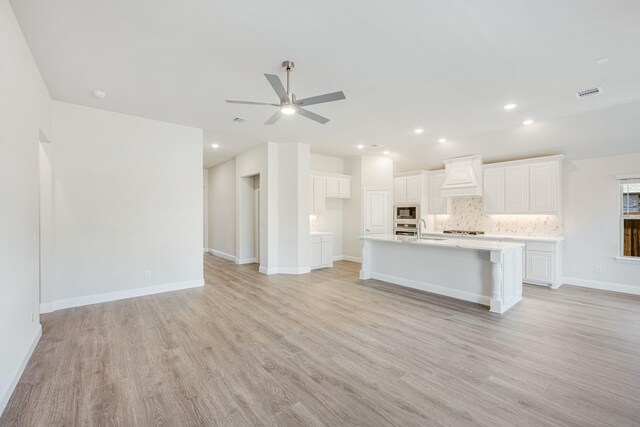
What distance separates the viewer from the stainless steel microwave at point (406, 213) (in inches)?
297

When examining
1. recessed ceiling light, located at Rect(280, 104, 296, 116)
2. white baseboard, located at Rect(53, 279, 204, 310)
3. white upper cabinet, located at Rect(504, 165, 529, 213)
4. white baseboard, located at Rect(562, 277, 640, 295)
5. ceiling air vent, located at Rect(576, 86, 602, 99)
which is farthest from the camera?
white upper cabinet, located at Rect(504, 165, 529, 213)

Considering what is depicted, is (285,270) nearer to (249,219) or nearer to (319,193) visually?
(249,219)

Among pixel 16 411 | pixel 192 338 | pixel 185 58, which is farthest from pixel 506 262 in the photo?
pixel 16 411

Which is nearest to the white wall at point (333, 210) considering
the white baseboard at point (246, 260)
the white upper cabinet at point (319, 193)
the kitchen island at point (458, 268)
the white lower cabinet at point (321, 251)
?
the white upper cabinet at point (319, 193)

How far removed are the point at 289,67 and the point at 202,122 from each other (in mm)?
2578

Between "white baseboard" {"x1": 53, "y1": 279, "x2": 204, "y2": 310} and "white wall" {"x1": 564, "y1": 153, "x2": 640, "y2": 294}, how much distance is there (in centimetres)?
714

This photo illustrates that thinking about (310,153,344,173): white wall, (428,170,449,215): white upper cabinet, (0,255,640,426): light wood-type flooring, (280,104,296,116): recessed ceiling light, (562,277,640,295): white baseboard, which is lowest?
(0,255,640,426): light wood-type flooring

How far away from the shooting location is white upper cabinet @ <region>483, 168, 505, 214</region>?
6137 mm

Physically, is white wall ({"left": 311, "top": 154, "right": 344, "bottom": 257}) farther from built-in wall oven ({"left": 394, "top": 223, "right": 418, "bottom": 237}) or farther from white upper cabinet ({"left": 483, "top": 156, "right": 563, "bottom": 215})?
white upper cabinet ({"left": 483, "top": 156, "right": 563, "bottom": 215})

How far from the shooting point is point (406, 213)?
774cm

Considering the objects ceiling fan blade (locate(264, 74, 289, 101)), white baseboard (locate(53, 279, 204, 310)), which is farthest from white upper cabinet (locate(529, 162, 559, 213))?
white baseboard (locate(53, 279, 204, 310))

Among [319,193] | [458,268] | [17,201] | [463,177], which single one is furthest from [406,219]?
[17,201]

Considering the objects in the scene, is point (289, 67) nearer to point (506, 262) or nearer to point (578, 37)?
point (578, 37)

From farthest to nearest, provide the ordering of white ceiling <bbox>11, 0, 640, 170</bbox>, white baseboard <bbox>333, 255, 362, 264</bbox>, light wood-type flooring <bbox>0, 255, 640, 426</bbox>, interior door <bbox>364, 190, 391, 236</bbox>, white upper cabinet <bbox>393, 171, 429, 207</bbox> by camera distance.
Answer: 1. white baseboard <bbox>333, 255, 362, 264</bbox>
2. interior door <bbox>364, 190, 391, 236</bbox>
3. white upper cabinet <bbox>393, 171, 429, 207</bbox>
4. white ceiling <bbox>11, 0, 640, 170</bbox>
5. light wood-type flooring <bbox>0, 255, 640, 426</bbox>
